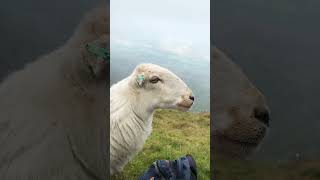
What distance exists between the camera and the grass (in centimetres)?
399

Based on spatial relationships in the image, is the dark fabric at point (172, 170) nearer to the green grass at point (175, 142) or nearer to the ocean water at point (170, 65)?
the green grass at point (175, 142)

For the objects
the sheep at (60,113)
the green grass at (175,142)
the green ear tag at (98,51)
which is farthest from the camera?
the green grass at (175,142)

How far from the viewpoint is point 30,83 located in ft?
12.5

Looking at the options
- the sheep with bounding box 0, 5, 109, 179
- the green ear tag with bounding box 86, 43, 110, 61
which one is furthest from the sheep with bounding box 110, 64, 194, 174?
the green ear tag with bounding box 86, 43, 110, 61

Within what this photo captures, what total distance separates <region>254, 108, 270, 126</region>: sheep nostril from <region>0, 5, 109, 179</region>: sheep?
116cm

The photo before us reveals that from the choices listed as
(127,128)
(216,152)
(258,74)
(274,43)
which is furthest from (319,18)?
(127,128)

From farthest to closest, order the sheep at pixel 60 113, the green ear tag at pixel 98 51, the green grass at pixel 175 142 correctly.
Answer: the green grass at pixel 175 142 → the green ear tag at pixel 98 51 → the sheep at pixel 60 113

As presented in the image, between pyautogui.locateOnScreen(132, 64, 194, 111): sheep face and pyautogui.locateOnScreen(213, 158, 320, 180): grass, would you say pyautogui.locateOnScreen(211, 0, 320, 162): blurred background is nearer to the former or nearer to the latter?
pyautogui.locateOnScreen(213, 158, 320, 180): grass

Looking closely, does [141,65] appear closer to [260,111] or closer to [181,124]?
[181,124]

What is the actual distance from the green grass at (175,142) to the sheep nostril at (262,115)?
0.37 m

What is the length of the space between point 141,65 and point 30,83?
2.75 ft

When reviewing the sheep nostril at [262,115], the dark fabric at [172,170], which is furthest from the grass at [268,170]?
the sheep nostril at [262,115]

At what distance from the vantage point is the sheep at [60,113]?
3.77 meters

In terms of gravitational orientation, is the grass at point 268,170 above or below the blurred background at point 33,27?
below
